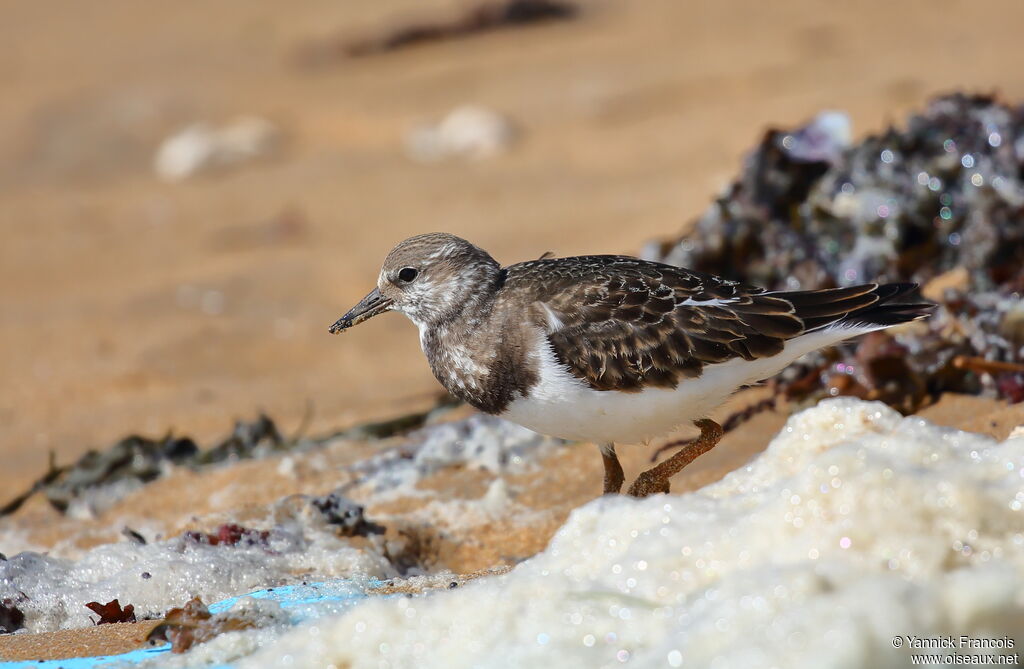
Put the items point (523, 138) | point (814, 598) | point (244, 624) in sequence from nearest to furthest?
point (814, 598), point (244, 624), point (523, 138)

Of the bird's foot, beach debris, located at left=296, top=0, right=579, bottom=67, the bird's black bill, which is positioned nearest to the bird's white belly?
the bird's foot

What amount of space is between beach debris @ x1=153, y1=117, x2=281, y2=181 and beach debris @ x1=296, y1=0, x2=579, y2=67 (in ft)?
4.27

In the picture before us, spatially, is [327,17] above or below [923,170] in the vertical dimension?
above

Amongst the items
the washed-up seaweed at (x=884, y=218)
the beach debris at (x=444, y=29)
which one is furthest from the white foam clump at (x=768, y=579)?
the beach debris at (x=444, y=29)

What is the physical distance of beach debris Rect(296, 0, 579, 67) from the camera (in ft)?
35.7

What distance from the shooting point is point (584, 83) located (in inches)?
398

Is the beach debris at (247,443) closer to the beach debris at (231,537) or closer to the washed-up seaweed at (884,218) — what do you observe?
the beach debris at (231,537)

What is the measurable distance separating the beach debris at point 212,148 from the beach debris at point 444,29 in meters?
1.30

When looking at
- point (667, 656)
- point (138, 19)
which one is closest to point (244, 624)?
point (667, 656)

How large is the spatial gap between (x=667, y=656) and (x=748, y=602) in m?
0.16

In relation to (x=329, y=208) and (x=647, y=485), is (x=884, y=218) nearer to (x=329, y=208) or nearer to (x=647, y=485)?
(x=647, y=485)

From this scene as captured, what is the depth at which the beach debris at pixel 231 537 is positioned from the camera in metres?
3.46

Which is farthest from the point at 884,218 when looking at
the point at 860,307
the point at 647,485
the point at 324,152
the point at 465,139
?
the point at 324,152

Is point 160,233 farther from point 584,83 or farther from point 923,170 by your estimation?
point 923,170
